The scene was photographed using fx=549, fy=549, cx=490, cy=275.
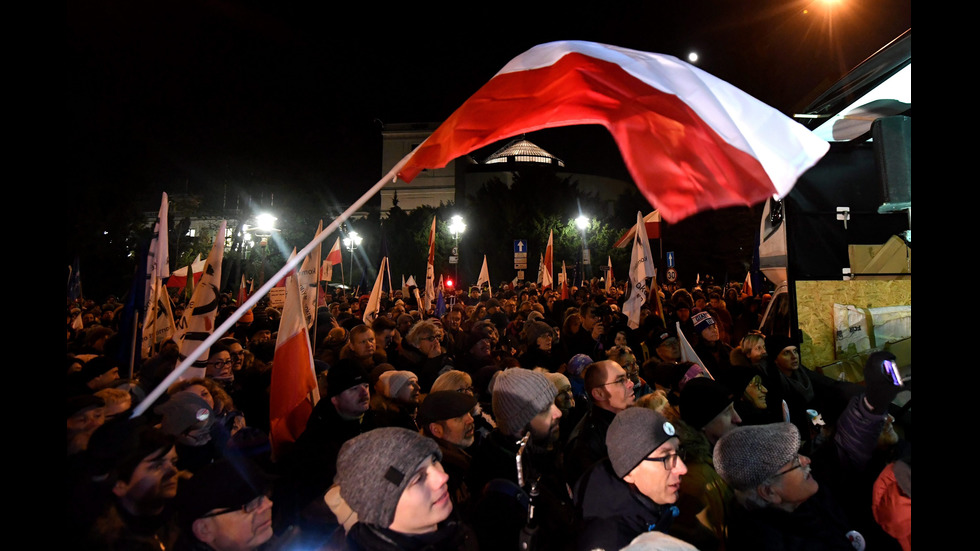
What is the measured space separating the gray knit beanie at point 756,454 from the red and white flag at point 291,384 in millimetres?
3200

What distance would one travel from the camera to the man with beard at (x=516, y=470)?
2.71 metres

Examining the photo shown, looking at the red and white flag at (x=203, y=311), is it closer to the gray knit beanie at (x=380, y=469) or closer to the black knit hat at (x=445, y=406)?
the black knit hat at (x=445, y=406)

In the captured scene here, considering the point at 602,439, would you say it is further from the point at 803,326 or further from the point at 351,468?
the point at 803,326

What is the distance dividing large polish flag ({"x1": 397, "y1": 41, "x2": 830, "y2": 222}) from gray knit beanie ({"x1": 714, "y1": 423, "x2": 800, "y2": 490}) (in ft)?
3.85

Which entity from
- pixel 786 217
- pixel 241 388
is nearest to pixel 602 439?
pixel 241 388

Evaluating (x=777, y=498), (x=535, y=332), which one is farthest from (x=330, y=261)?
(x=777, y=498)

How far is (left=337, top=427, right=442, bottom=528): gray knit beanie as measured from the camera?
6.98 feet

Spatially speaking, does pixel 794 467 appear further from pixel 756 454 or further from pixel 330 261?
pixel 330 261

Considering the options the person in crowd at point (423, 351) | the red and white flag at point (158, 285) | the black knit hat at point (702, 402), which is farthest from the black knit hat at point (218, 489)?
the person in crowd at point (423, 351)

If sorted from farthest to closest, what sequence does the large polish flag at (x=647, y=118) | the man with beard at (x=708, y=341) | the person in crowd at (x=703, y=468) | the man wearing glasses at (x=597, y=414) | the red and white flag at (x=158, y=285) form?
the man with beard at (x=708, y=341)
the red and white flag at (x=158, y=285)
the man wearing glasses at (x=597, y=414)
the person in crowd at (x=703, y=468)
the large polish flag at (x=647, y=118)

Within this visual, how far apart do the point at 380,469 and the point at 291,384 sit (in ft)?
8.78
